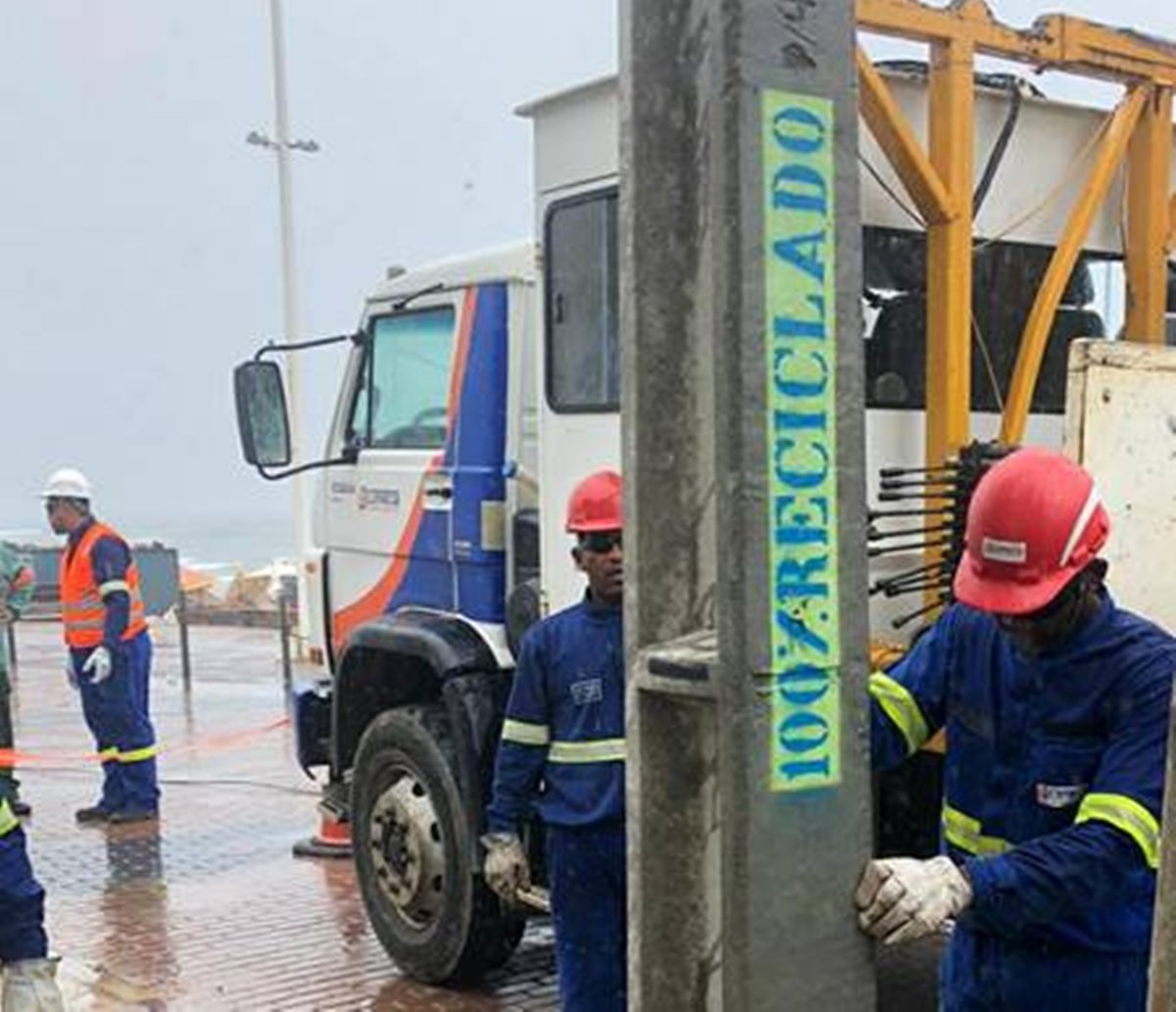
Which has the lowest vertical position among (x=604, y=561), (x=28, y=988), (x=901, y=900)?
(x=28, y=988)

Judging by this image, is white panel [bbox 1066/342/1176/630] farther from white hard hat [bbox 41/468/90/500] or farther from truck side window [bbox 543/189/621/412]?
white hard hat [bbox 41/468/90/500]

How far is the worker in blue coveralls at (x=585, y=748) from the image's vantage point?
12.3ft

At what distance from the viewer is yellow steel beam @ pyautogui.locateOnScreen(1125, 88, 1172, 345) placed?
4.37m

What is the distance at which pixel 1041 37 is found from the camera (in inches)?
164

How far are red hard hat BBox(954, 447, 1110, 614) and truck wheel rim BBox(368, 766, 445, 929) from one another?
298 cm

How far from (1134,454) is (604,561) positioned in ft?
4.18

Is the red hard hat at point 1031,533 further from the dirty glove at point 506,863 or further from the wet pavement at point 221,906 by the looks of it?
the wet pavement at point 221,906

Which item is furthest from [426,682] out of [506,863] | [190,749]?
[190,749]

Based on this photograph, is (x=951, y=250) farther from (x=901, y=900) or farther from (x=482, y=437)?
(x=901, y=900)

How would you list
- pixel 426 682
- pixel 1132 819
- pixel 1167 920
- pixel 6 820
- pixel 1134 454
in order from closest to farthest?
pixel 1167 920 < pixel 1132 819 < pixel 6 820 < pixel 1134 454 < pixel 426 682

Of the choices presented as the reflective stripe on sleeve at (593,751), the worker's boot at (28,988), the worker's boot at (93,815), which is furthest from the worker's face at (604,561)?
the worker's boot at (93,815)

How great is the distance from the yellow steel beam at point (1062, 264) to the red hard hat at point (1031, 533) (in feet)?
5.69

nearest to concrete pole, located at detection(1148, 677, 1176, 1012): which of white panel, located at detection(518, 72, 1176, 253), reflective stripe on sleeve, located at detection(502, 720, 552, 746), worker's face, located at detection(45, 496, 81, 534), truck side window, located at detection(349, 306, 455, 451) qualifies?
reflective stripe on sleeve, located at detection(502, 720, 552, 746)

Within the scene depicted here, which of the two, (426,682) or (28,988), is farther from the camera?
(426,682)
